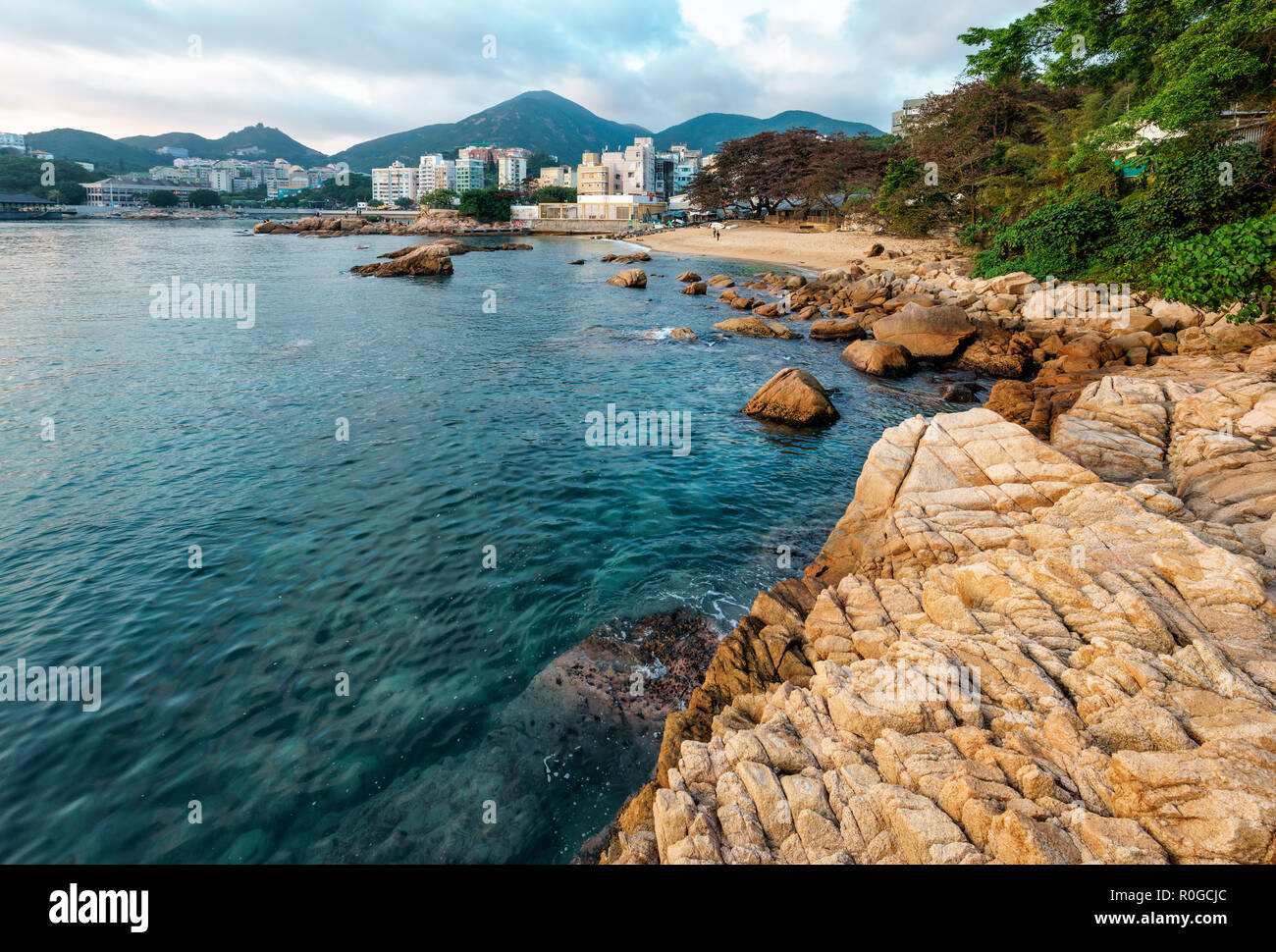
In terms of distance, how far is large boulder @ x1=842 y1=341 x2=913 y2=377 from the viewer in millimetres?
27203

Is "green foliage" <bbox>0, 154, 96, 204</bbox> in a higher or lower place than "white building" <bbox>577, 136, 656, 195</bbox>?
lower

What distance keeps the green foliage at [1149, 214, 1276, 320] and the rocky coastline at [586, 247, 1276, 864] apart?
8.45m

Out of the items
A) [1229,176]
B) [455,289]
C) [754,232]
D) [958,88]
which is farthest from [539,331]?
[754,232]

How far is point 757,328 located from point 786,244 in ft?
143

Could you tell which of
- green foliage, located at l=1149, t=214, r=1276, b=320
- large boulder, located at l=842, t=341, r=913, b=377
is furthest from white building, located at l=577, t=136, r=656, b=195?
green foliage, located at l=1149, t=214, r=1276, b=320

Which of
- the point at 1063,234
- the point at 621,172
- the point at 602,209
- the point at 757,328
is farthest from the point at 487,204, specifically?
the point at 1063,234

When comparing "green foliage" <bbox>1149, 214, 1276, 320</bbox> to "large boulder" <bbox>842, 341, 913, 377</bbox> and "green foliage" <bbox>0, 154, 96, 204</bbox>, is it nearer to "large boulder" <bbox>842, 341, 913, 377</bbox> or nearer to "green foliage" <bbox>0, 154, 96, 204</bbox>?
"large boulder" <bbox>842, 341, 913, 377</bbox>

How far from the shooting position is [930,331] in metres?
29.1

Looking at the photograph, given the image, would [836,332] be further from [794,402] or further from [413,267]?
[413,267]

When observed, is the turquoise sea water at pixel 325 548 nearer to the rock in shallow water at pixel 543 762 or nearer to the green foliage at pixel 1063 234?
the rock in shallow water at pixel 543 762

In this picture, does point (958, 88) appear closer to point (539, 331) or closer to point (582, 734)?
point (539, 331)

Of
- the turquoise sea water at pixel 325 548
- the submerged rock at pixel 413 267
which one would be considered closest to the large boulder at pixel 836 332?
the turquoise sea water at pixel 325 548

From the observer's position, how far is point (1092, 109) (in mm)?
41281
